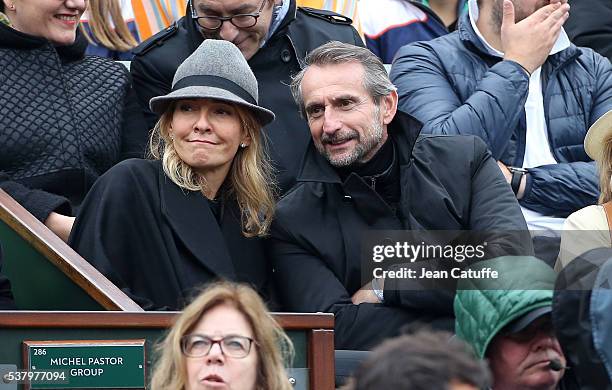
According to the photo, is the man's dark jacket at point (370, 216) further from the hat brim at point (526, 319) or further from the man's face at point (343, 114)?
the hat brim at point (526, 319)

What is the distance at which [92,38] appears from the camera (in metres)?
6.27

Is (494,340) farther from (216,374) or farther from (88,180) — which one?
(88,180)

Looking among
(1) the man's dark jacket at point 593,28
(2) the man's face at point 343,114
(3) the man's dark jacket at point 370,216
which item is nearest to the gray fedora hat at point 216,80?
(2) the man's face at point 343,114

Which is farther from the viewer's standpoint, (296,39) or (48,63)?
(296,39)

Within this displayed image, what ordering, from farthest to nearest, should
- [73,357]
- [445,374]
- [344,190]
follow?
[344,190] < [73,357] < [445,374]

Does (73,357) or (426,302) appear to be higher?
(426,302)

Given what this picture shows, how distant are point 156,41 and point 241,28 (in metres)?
0.37

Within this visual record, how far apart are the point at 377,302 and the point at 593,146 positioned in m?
1.08

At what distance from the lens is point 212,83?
201 inches

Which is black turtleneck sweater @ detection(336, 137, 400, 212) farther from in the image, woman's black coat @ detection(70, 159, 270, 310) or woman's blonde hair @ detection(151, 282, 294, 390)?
woman's blonde hair @ detection(151, 282, 294, 390)

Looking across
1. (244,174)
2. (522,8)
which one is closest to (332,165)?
(244,174)

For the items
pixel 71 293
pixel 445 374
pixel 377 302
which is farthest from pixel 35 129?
pixel 445 374


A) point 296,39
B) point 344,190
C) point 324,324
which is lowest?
point 324,324

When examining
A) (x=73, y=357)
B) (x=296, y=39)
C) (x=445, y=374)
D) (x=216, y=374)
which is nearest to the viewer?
(x=445, y=374)
